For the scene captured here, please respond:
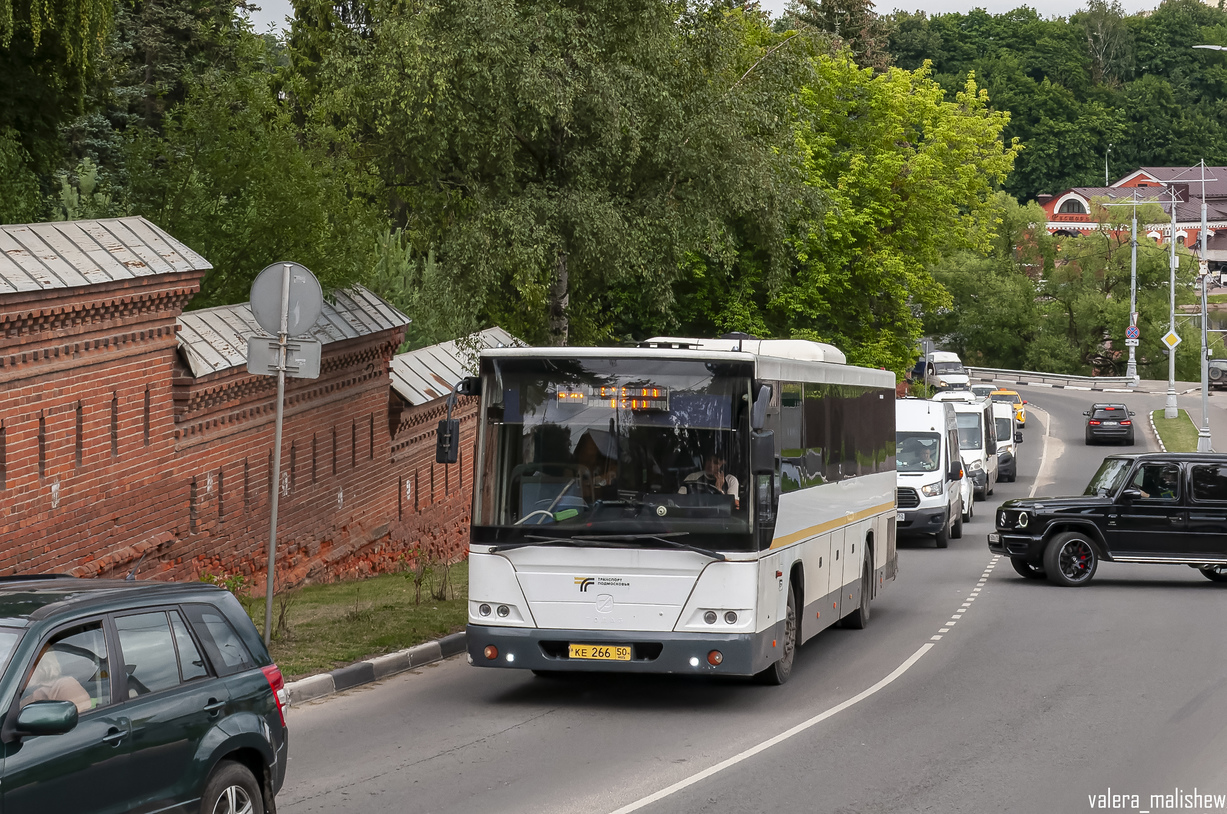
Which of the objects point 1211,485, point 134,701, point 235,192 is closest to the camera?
point 134,701

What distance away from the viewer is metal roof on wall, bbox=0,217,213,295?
12648mm

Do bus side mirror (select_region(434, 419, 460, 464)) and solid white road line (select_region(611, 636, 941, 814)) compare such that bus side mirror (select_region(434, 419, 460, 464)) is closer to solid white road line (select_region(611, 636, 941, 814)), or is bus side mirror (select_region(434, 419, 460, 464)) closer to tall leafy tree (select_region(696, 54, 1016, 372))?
solid white road line (select_region(611, 636, 941, 814))

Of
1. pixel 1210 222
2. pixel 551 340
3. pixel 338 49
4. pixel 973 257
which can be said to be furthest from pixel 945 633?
pixel 1210 222

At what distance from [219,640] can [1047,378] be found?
95.3 meters

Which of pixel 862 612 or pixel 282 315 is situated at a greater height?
pixel 282 315

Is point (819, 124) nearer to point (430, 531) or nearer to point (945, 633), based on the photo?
point (430, 531)

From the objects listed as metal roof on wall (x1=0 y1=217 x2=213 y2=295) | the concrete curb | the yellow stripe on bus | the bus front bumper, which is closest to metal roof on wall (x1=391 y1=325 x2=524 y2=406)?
the yellow stripe on bus

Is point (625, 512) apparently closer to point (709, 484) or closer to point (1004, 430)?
point (709, 484)

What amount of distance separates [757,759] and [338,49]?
Result: 13507 millimetres

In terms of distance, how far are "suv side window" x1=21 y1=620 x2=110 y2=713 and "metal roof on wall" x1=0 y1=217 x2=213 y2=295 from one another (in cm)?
703

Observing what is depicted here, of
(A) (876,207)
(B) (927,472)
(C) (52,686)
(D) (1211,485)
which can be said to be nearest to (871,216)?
(A) (876,207)

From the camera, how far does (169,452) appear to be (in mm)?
14992

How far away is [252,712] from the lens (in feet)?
22.0

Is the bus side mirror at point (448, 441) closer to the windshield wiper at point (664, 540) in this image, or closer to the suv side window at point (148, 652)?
the windshield wiper at point (664, 540)
